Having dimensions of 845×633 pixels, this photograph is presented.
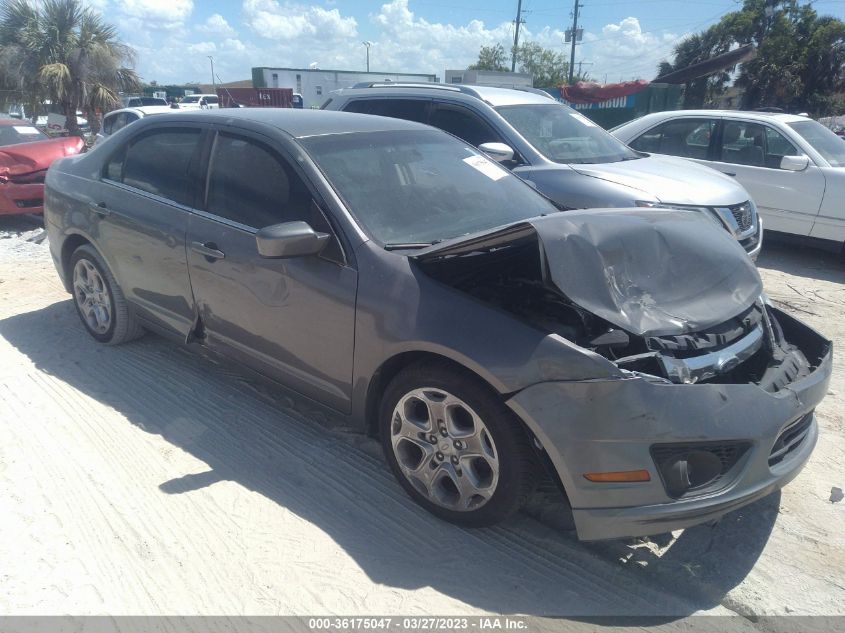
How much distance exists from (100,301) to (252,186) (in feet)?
6.49

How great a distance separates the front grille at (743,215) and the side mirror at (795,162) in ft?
5.09

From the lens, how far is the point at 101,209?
455 centimetres

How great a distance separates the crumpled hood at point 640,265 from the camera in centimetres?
269

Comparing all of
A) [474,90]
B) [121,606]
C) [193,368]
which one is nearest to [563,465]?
[121,606]

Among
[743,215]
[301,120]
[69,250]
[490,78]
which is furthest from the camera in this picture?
[490,78]

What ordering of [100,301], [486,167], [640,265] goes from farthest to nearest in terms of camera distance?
[100,301], [486,167], [640,265]

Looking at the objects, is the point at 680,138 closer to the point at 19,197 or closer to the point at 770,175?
the point at 770,175

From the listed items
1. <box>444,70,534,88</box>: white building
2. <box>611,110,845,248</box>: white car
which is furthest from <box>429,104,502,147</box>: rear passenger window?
<box>444,70,534,88</box>: white building

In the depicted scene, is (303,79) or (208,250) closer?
A: (208,250)

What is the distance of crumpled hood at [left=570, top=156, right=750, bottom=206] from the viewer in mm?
5925

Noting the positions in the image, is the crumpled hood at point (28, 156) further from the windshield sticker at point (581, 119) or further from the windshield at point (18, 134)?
the windshield sticker at point (581, 119)

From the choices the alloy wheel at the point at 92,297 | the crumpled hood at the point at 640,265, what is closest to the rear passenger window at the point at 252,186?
the crumpled hood at the point at 640,265

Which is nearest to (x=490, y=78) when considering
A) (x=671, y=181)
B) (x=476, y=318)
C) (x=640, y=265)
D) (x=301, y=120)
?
(x=671, y=181)

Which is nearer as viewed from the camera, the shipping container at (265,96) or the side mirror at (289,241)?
the side mirror at (289,241)
